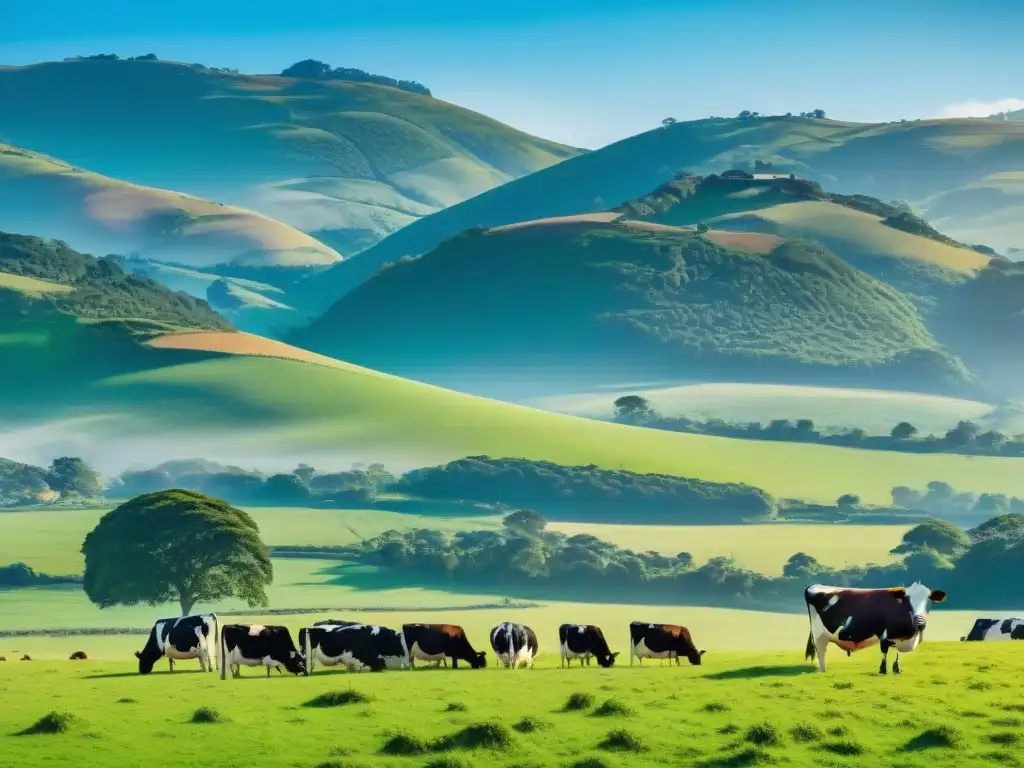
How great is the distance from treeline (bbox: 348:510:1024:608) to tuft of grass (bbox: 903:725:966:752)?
3524 inches

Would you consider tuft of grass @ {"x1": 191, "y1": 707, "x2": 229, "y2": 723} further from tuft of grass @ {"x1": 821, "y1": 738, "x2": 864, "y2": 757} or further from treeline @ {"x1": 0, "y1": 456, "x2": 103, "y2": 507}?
treeline @ {"x1": 0, "y1": 456, "x2": 103, "y2": 507}

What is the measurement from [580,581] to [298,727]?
99557mm

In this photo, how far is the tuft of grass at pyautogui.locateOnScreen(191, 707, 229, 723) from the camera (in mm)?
38094

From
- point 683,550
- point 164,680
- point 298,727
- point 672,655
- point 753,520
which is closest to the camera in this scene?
point 298,727

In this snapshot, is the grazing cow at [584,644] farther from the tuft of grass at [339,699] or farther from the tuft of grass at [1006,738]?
the tuft of grass at [1006,738]

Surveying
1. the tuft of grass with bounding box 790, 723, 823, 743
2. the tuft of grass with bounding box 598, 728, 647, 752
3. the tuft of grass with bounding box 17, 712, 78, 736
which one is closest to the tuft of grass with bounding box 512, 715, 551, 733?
the tuft of grass with bounding box 598, 728, 647, 752

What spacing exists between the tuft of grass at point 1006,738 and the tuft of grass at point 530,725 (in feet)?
28.8

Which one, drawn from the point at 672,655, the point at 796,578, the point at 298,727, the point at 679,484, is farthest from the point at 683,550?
the point at 298,727

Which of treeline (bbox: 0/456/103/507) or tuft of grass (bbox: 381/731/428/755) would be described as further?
treeline (bbox: 0/456/103/507)

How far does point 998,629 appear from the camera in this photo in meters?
59.9

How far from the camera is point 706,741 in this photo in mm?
35938

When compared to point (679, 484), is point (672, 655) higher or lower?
lower

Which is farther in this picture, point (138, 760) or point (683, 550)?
point (683, 550)

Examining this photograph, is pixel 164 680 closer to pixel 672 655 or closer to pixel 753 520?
pixel 672 655
